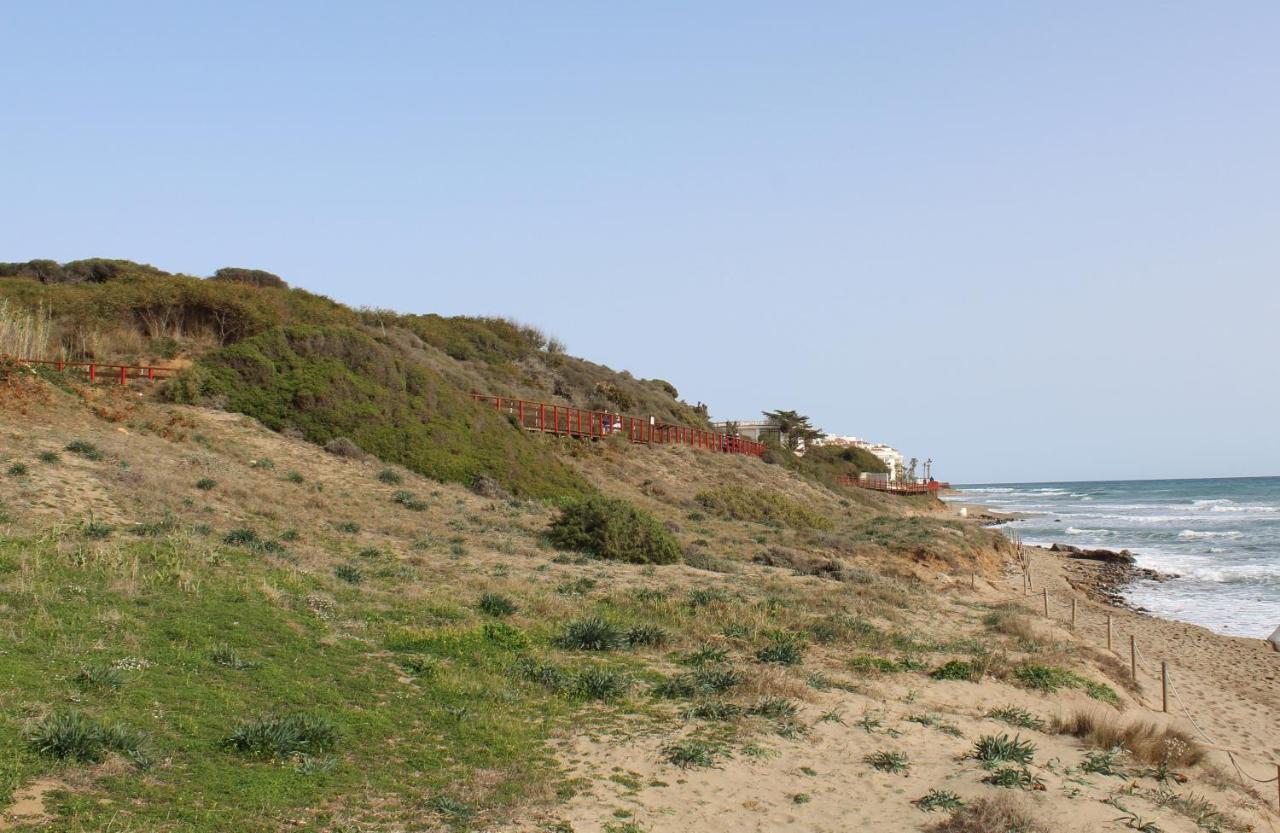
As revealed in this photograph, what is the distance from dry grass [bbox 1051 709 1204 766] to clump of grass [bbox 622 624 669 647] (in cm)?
504

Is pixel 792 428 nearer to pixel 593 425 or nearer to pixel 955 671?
pixel 593 425

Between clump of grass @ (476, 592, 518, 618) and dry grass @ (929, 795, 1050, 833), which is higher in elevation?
clump of grass @ (476, 592, 518, 618)

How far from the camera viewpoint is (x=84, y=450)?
20.3 m

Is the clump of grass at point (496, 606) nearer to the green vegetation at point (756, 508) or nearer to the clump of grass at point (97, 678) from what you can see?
the clump of grass at point (97, 678)

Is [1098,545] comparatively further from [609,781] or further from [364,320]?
[609,781]

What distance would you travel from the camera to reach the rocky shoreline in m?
33.0

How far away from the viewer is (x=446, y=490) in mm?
28438

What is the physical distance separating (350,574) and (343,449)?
51.0 ft

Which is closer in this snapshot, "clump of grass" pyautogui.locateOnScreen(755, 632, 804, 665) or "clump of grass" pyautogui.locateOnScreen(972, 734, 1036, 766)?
"clump of grass" pyautogui.locateOnScreen(972, 734, 1036, 766)

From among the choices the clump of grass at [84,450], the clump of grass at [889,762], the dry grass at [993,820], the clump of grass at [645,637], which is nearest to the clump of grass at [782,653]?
the clump of grass at [645,637]

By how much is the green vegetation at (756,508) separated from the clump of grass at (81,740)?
3133cm

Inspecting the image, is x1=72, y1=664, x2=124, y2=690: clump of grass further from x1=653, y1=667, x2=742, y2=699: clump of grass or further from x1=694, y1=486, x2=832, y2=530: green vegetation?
x1=694, y1=486, x2=832, y2=530: green vegetation

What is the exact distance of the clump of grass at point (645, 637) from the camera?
12.8 m

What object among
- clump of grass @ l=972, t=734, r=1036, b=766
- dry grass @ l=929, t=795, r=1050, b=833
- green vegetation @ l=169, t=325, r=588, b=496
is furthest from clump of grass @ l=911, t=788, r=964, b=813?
green vegetation @ l=169, t=325, r=588, b=496
